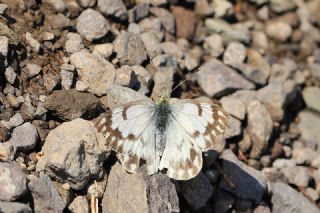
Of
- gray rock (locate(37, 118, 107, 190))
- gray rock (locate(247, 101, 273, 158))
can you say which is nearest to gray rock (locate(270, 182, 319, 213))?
gray rock (locate(247, 101, 273, 158))

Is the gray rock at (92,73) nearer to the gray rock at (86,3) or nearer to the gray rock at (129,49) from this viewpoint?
the gray rock at (129,49)

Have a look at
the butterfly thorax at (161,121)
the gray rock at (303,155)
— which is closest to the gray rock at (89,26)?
the butterfly thorax at (161,121)

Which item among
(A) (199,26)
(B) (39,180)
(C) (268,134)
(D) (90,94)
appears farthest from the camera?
(A) (199,26)

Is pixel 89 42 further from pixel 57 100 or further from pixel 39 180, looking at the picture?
pixel 39 180

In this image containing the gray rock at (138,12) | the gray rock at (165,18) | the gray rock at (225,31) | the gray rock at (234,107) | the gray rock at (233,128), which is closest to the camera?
the gray rock at (233,128)

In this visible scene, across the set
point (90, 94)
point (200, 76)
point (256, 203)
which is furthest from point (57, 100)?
point (256, 203)

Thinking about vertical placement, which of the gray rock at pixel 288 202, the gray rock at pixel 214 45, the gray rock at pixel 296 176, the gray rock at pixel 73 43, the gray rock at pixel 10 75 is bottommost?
the gray rock at pixel 288 202
